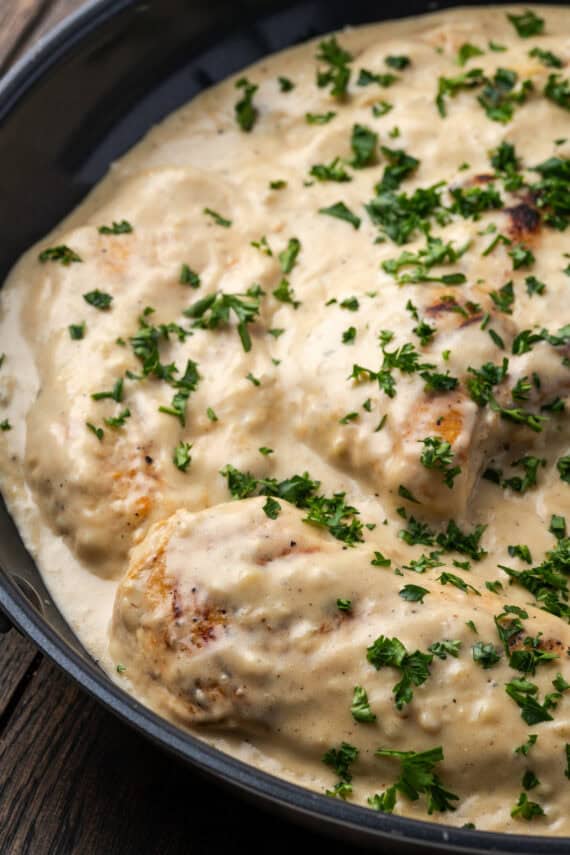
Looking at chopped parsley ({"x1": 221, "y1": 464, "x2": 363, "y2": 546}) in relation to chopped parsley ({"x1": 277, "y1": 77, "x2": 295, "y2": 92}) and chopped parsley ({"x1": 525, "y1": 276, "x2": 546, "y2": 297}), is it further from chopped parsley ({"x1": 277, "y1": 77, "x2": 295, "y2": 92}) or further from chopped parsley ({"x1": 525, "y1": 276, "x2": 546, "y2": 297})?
chopped parsley ({"x1": 277, "y1": 77, "x2": 295, "y2": 92})

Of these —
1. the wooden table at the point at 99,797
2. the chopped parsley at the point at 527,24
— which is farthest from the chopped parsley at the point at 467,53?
the wooden table at the point at 99,797

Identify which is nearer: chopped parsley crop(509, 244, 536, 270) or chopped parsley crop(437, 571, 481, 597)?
chopped parsley crop(437, 571, 481, 597)

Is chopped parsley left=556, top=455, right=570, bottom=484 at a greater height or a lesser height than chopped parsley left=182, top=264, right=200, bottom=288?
lesser

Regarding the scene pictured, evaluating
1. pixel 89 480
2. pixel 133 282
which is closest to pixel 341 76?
pixel 133 282

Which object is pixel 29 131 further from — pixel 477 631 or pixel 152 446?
pixel 477 631

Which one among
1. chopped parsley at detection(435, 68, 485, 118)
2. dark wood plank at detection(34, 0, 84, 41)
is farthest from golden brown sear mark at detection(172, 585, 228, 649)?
dark wood plank at detection(34, 0, 84, 41)

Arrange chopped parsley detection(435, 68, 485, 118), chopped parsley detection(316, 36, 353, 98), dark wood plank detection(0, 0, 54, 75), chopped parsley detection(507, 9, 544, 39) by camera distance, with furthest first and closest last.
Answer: dark wood plank detection(0, 0, 54, 75), chopped parsley detection(507, 9, 544, 39), chopped parsley detection(316, 36, 353, 98), chopped parsley detection(435, 68, 485, 118)
